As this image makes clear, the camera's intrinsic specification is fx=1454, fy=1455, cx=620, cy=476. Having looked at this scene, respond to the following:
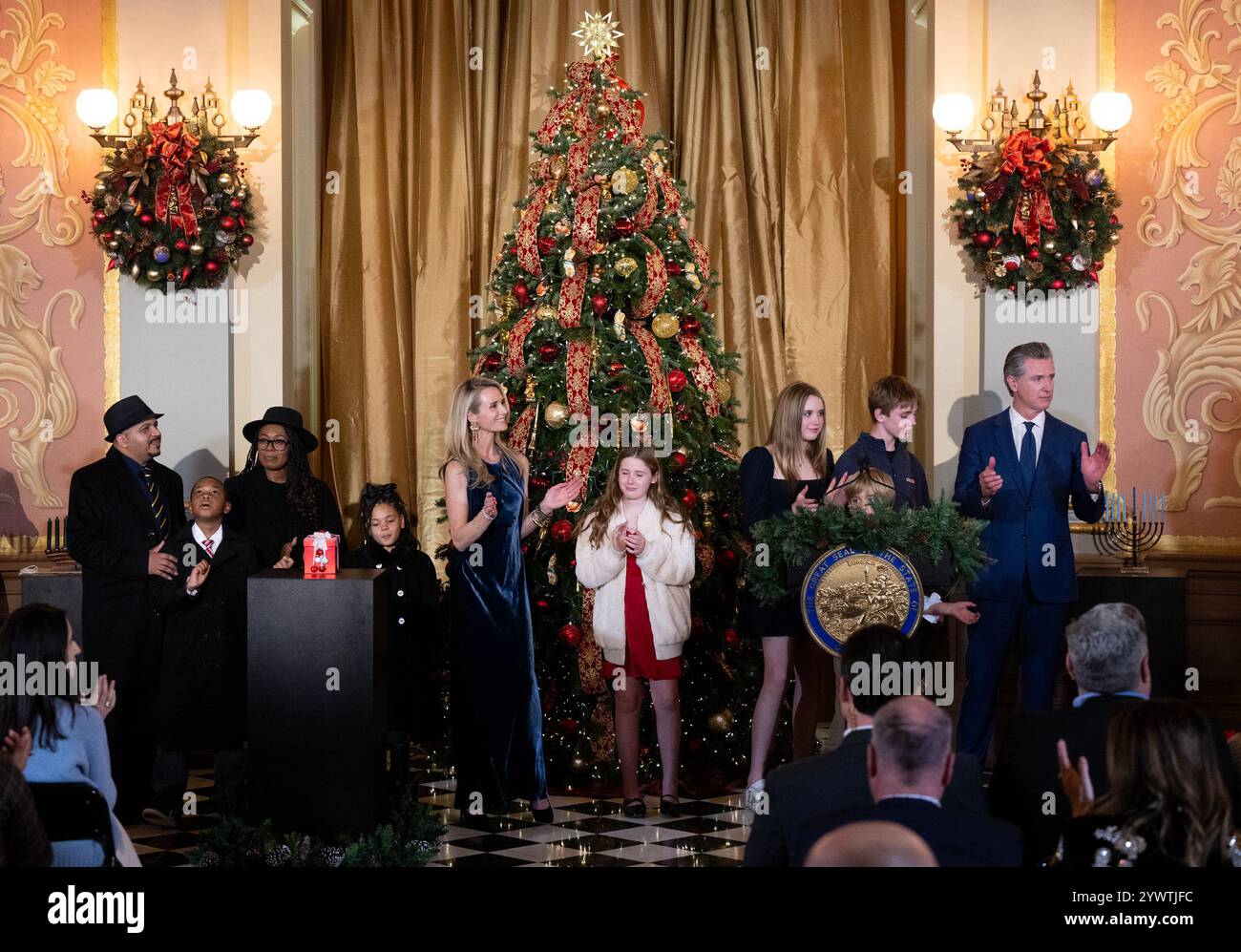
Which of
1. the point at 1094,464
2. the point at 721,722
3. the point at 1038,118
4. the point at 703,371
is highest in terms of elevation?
the point at 1038,118

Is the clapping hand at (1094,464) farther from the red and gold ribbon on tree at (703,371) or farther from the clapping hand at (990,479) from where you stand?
the red and gold ribbon on tree at (703,371)

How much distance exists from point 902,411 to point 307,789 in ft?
9.12

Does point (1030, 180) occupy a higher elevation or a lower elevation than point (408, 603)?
higher

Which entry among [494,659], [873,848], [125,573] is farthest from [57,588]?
[873,848]

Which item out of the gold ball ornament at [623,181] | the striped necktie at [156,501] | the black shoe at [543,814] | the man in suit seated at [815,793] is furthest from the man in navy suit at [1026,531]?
the striped necktie at [156,501]

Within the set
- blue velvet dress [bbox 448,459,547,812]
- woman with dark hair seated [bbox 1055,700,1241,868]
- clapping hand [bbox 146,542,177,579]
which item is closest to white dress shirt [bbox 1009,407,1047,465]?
blue velvet dress [bbox 448,459,547,812]

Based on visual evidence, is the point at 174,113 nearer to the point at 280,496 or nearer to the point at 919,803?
the point at 280,496

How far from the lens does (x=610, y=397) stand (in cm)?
676

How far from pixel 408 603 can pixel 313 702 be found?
1.44 metres

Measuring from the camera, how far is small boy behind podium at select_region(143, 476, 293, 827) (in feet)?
20.3

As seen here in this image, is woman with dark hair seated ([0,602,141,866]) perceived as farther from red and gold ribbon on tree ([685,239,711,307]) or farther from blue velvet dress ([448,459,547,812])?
red and gold ribbon on tree ([685,239,711,307])

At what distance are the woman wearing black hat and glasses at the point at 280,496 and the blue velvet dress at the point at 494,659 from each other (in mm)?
1014

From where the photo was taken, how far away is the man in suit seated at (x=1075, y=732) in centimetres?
333
